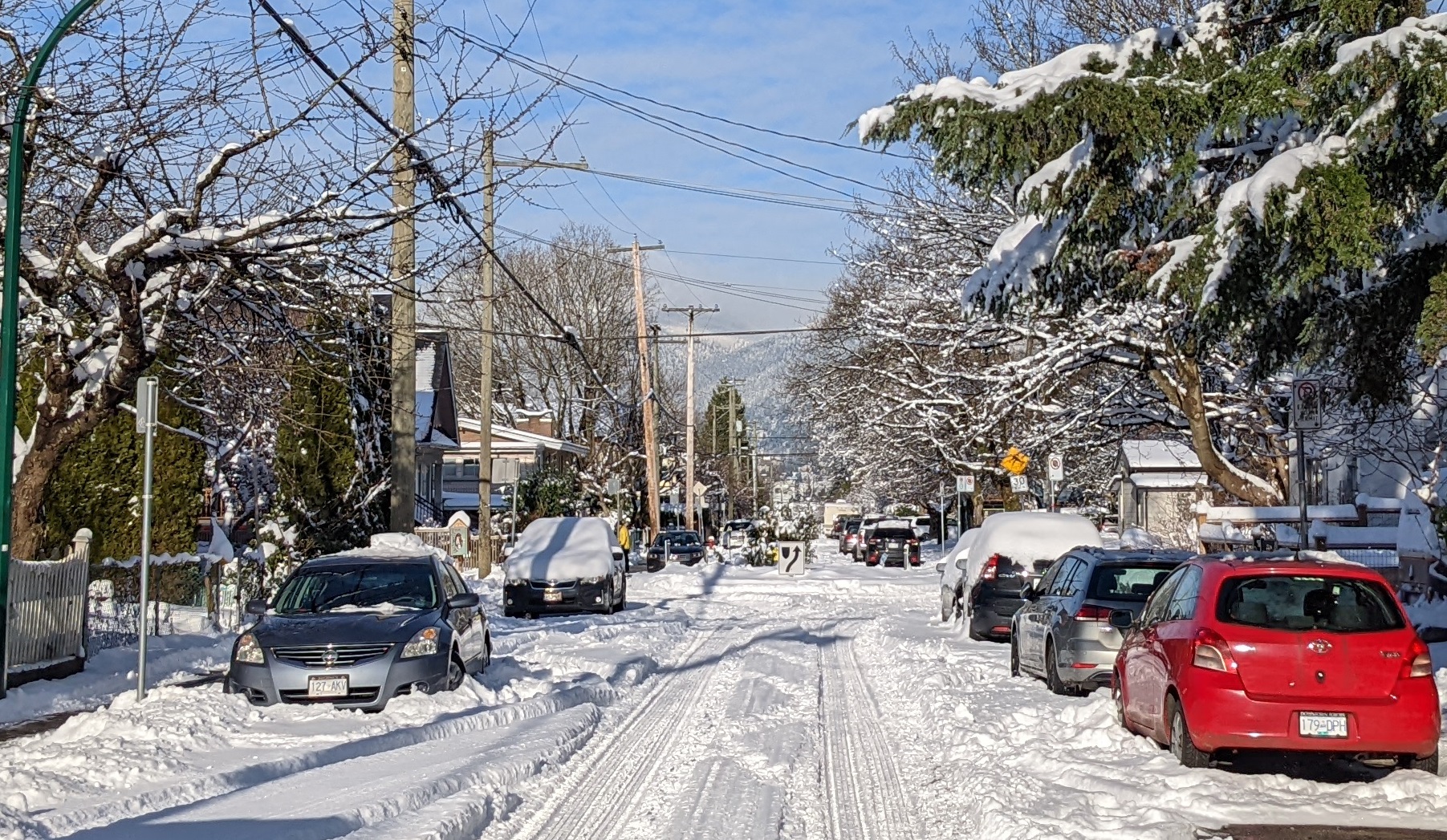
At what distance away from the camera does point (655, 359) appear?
62062mm

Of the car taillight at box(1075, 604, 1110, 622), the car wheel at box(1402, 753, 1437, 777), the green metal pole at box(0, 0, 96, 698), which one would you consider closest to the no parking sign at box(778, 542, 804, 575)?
the car taillight at box(1075, 604, 1110, 622)

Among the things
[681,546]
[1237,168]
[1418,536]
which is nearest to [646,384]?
[681,546]

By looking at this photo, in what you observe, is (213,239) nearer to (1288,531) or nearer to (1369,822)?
(1369,822)

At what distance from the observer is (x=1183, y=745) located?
1027cm

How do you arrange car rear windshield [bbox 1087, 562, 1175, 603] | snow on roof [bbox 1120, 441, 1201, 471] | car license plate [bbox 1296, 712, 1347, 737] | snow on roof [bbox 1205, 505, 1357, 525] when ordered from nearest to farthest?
car license plate [bbox 1296, 712, 1347, 737] < car rear windshield [bbox 1087, 562, 1175, 603] < snow on roof [bbox 1205, 505, 1357, 525] < snow on roof [bbox 1120, 441, 1201, 471]

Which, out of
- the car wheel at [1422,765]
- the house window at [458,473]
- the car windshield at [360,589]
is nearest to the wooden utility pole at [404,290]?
the car windshield at [360,589]

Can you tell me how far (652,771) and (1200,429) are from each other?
49.9 ft

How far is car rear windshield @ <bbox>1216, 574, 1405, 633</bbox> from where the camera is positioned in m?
10.0

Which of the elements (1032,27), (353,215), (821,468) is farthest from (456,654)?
(821,468)

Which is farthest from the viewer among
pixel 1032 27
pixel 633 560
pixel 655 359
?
pixel 655 359

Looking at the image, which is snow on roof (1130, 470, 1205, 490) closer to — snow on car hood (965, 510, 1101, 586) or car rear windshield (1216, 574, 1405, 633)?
snow on car hood (965, 510, 1101, 586)

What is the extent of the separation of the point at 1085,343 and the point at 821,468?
60432 mm

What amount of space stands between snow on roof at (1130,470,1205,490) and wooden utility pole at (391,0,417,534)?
83.4 feet

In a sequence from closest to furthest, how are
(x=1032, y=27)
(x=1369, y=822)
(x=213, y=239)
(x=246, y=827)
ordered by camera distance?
(x=246, y=827) → (x=1369, y=822) → (x=213, y=239) → (x=1032, y=27)
